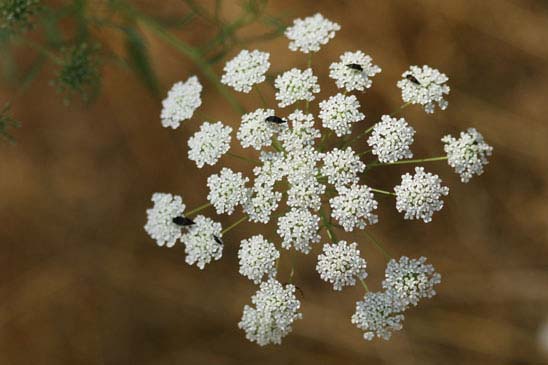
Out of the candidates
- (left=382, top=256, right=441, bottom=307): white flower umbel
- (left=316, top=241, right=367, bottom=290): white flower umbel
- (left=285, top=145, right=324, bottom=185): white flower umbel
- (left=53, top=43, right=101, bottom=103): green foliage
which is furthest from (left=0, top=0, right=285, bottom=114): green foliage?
(left=382, top=256, right=441, bottom=307): white flower umbel

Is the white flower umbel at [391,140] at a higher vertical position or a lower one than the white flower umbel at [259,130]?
higher

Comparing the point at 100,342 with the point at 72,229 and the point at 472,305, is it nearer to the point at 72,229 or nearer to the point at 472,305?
the point at 72,229

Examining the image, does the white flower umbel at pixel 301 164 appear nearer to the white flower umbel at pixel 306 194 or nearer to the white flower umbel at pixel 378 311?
the white flower umbel at pixel 306 194

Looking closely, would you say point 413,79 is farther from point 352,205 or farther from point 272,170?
point 272,170

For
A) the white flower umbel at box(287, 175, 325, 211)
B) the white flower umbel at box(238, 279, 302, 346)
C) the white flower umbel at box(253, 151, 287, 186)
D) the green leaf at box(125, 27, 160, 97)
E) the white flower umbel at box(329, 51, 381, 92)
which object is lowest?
the white flower umbel at box(238, 279, 302, 346)

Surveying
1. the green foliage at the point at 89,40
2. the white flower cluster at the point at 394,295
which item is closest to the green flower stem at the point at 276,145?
the green foliage at the point at 89,40

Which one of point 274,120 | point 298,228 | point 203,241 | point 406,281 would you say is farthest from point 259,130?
point 406,281

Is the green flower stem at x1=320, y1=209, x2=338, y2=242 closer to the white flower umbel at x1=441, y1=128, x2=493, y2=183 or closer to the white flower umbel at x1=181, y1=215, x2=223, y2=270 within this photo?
the white flower umbel at x1=181, y1=215, x2=223, y2=270
